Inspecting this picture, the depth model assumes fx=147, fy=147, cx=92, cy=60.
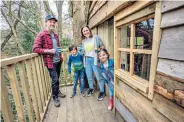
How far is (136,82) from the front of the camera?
1.50 meters

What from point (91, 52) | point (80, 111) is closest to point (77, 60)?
point (91, 52)

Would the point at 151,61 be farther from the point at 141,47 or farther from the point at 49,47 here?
the point at 49,47

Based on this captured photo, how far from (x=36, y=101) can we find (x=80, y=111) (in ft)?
2.68

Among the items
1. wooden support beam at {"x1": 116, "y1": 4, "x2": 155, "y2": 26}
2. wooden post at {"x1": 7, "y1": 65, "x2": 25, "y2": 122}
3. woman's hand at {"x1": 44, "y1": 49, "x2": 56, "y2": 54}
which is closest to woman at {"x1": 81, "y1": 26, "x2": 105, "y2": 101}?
woman's hand at {"x1": 44, "y1": 49, "x2": 56, "y2": 54}

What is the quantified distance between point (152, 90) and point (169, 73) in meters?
0.28

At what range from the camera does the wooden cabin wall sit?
874 mm

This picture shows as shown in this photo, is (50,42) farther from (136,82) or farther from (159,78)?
(159,78)

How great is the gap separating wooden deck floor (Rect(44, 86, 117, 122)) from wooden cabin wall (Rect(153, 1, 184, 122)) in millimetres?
1342

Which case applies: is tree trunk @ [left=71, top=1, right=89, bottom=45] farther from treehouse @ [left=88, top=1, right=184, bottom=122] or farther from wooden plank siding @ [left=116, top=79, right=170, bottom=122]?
wooden plank siding @ [left=116, top=79, right=170, bottom=122]

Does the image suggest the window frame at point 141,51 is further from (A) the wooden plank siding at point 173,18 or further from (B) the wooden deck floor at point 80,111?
(B) the wooden deck floor at point 80,111

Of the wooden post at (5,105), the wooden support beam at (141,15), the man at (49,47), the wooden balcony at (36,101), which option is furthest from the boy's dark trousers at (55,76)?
the wooden support beam at (141,15)

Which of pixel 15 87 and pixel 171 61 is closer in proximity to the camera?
pixel 171 61

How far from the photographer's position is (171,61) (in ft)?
3.17

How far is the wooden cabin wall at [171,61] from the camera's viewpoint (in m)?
0.87
